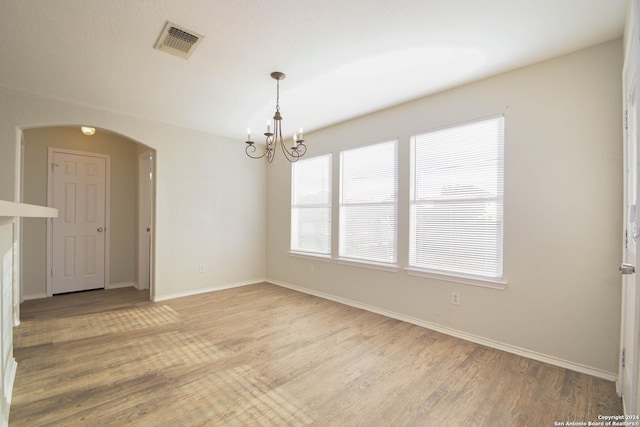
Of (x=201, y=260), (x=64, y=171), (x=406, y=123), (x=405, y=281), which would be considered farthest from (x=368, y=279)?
(x=64, y=171)

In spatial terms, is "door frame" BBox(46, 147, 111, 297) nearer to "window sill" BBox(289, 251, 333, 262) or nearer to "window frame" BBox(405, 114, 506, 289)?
"window sill" BBox(289, 251, 333, 262)

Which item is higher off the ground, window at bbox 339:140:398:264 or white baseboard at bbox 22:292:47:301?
window at bbox 339:140:398:264

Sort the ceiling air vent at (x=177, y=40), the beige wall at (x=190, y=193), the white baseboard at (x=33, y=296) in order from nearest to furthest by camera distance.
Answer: the ceiling air vent at (x=177, y=40) → the beige wall at (x=190, y=193) → the white baseboard at (x=33, y=296)

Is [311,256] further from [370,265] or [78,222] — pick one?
[78,222]

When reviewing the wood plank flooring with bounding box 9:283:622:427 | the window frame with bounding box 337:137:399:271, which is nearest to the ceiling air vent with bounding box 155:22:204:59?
the window frame with bounding box 337:137:399:271

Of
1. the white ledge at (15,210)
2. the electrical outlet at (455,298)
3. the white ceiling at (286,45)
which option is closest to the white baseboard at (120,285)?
the white ceiling at (286,45)

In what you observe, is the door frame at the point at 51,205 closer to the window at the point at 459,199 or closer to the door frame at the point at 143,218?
the door frame at the point at 143,218

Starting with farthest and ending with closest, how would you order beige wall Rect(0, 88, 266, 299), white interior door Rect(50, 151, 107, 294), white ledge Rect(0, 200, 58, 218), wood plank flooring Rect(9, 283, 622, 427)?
white interior door Rect(50, 151, 107, 294) < beige wall Rect(0, 88, 266, 299) < wood plank flooring Rect(9, 283, 622, 427) < white ledge Rect(0, 200, 58, 218)

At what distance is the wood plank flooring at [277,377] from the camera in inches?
68.8

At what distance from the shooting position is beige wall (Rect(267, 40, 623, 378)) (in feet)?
7.09

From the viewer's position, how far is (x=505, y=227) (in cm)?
262

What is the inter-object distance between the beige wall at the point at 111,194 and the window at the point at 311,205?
9.55 feet

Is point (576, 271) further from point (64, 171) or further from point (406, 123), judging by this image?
point (64, 171)

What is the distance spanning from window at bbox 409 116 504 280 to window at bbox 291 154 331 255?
1.47 meters
